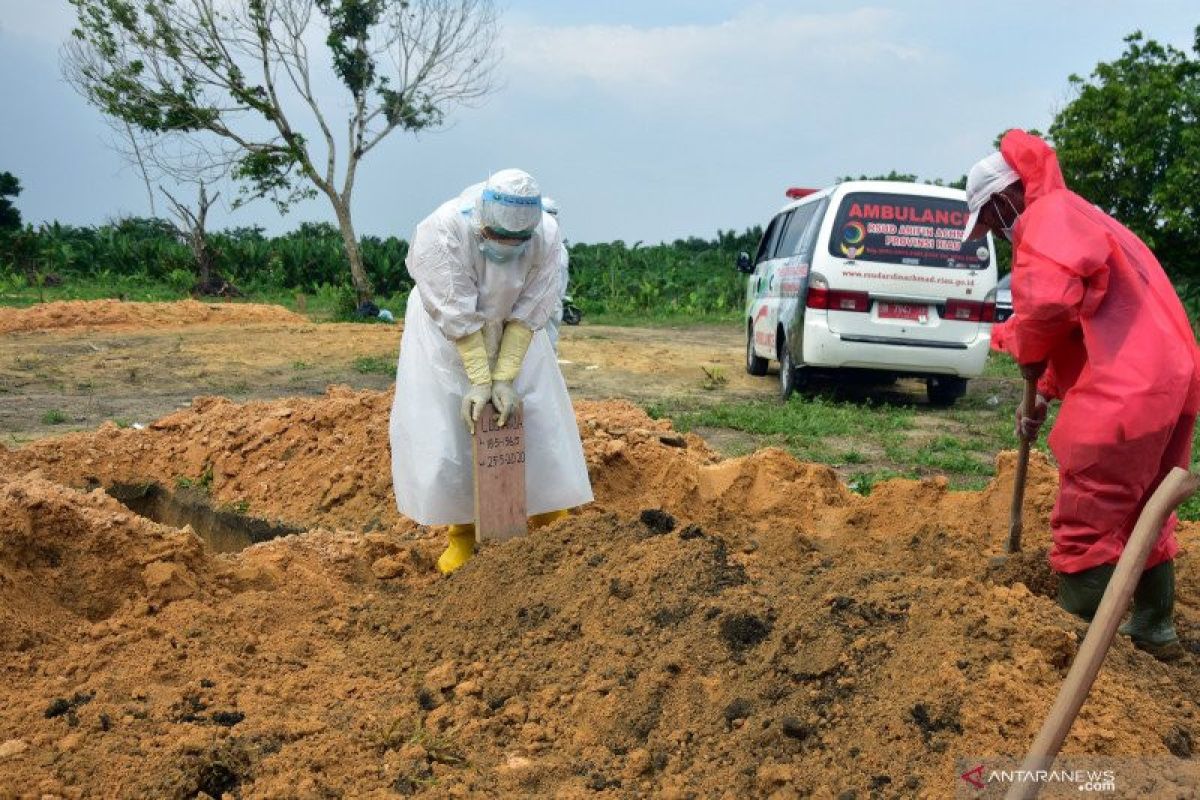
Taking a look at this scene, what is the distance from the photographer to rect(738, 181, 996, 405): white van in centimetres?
1039

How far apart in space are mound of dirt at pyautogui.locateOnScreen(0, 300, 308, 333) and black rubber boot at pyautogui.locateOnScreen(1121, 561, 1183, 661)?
16030mm

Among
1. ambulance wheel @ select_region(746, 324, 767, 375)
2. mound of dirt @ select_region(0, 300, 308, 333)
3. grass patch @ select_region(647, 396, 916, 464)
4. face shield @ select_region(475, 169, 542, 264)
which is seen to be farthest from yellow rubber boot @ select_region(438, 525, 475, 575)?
mound of dirt @ select_region(0, 300, 308, 333)

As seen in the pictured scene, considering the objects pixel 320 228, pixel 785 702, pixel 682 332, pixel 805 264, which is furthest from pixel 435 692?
pixel 320 228

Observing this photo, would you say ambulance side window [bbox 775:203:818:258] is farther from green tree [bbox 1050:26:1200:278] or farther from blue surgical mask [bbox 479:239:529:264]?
green tree [bbox 1050:26:1200:278]

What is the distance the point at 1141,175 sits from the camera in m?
21.2

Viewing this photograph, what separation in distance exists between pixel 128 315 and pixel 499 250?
14.8 meters

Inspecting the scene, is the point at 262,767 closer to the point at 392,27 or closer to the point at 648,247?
the point at 392,27

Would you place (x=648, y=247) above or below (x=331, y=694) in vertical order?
above

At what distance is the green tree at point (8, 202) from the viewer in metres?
29.9

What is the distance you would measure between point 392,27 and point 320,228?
12.9 meters

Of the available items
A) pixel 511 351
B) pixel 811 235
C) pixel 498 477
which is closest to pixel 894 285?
pixel 811 235

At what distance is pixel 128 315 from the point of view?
1803 centimetres

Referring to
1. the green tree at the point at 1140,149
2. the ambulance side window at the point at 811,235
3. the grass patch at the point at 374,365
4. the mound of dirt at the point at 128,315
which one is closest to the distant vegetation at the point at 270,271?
the mound of dirt at the point at 128,315

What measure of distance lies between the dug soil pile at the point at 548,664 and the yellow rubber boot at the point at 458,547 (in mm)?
154
